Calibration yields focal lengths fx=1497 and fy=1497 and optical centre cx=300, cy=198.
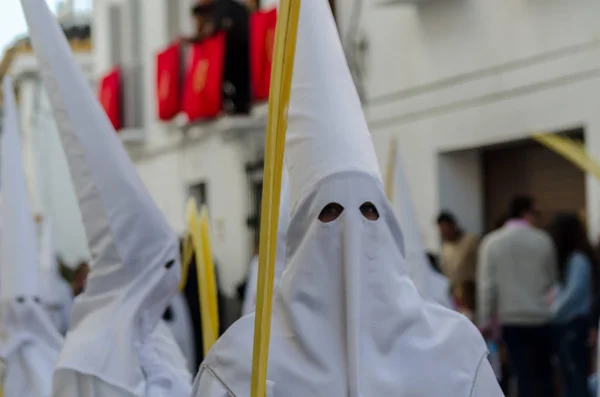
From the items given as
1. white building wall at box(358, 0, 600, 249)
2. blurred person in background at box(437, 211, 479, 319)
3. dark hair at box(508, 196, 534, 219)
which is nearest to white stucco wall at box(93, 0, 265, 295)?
white building wall at box(358, 0, 600, 249)

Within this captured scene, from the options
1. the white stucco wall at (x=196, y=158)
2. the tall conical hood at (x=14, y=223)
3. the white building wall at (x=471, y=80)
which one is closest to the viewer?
the tall conical hood at (x=14, y=223)

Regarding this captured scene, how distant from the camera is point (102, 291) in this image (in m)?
6.12

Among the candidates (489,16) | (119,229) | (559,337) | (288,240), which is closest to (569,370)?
(559,337)

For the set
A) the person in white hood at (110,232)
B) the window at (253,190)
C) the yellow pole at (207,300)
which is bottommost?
the window at (253,190)

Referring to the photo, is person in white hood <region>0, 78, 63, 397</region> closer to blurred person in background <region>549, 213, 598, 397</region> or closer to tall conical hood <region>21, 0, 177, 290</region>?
tall conical hood <region>21, 0, 177, 290</region>

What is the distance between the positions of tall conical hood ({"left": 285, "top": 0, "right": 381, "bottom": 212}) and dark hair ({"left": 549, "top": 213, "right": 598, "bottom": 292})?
525 centimetres

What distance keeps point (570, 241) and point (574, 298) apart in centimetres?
38

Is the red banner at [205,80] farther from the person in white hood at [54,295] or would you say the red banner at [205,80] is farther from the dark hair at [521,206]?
the dark hair at [521,206]

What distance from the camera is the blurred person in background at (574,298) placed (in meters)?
9.66

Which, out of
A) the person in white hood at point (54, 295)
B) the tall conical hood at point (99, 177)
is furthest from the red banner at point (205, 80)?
the tall conical hood at point (99, 177)

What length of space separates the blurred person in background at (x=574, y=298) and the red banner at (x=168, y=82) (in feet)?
35.9

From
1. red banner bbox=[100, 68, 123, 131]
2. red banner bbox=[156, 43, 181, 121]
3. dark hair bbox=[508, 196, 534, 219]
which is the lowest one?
red banner bbox=[100, 68, 123, 131]

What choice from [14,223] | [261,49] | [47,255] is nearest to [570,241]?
[14,223]

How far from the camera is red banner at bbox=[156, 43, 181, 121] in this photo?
20.2m
